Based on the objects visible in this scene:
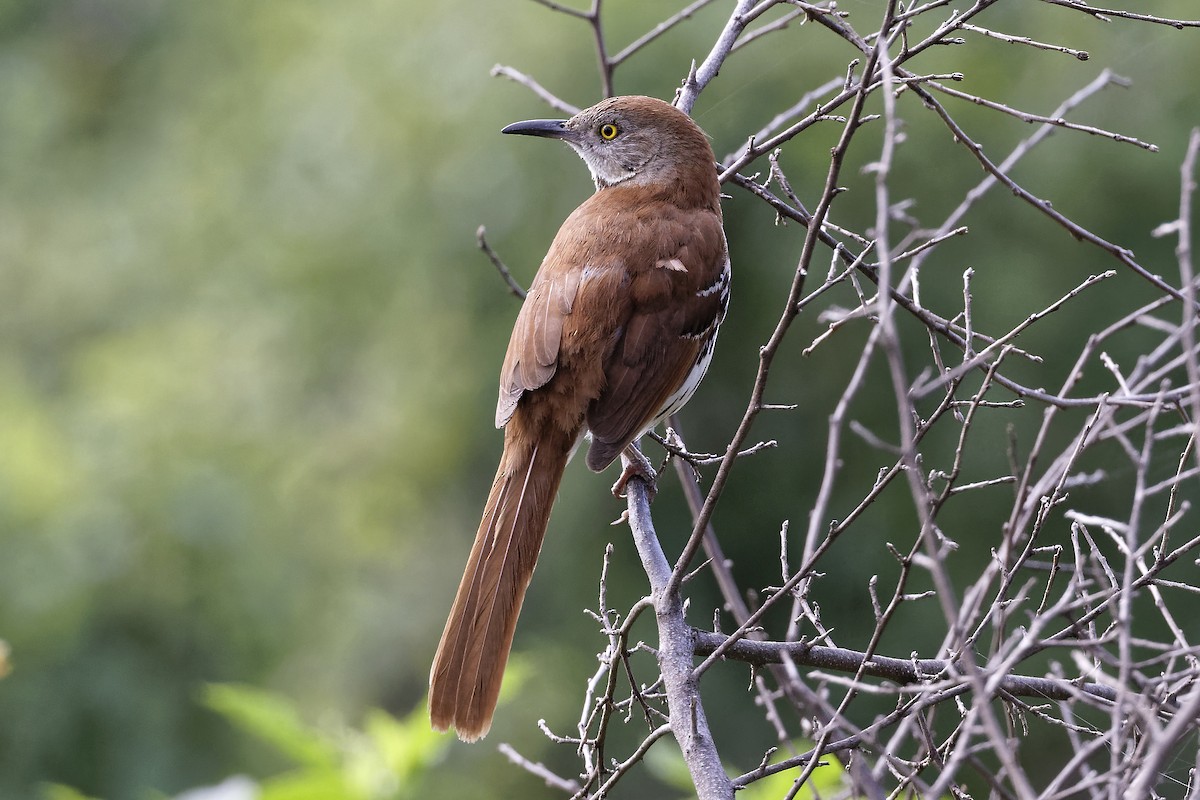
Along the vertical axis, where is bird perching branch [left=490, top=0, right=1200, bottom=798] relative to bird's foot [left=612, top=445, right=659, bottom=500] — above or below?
below

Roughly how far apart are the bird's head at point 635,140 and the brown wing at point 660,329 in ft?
0.66

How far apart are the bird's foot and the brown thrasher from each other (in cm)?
9

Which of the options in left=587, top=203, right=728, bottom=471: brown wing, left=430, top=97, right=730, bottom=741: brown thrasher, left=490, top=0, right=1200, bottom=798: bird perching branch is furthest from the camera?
left=587, top=203, right=728, bottom=471: brown wing

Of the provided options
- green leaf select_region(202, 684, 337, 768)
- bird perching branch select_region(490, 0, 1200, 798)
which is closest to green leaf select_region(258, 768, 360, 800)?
green leaf select_region(202, 684, 337, 768)

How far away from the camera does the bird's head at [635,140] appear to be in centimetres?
331

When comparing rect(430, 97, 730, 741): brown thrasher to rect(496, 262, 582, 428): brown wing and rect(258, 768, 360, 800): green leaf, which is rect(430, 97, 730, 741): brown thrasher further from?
rect(258, 768, 360, 800): green leaf

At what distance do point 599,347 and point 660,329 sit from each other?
15 centimetres

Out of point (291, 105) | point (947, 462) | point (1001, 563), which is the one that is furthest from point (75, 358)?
point (1001, 563)

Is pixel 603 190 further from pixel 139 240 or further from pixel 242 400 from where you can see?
pixel 139 240

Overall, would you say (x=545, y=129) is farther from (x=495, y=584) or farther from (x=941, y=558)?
(x=941, y=558)

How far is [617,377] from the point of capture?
2.95 meters

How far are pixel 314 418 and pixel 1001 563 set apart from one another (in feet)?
25.0

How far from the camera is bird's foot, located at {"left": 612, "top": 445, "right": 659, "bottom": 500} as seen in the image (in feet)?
9.61

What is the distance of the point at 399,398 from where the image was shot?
24.8 feet
